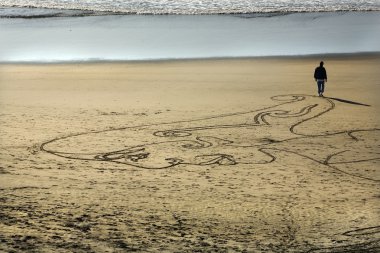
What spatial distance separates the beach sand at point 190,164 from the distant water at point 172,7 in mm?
18358

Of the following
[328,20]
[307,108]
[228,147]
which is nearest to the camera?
[228,147]

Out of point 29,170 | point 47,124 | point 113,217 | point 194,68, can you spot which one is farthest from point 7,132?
point 194,68

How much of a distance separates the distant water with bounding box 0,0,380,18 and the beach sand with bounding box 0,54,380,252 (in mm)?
18358

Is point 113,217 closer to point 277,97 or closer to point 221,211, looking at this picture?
point 221,211

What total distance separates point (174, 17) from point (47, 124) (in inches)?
978

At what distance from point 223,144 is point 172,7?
97.3 ft

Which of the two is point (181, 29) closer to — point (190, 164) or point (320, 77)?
point (320, 77)

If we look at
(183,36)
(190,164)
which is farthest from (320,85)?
(183,36)

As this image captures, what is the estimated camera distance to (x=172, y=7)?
45375mm

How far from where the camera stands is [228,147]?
1641cm

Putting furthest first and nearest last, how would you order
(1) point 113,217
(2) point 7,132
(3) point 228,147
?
(2) point 7,132 < (3) point 228,147 < (1) point 113,217

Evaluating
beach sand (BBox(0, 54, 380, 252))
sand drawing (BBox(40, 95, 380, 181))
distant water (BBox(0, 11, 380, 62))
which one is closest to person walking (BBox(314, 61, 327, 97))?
beach sand (BBox(0, 54, 380, 252))

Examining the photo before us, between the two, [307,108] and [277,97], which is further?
[277,97]

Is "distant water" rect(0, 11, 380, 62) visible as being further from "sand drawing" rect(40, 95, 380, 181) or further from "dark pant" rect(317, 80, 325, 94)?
"sand drawing" rect(40, 95, 380, 181)
